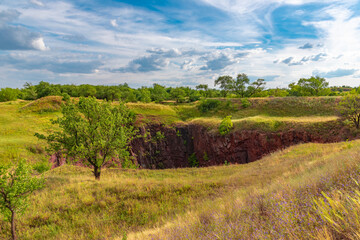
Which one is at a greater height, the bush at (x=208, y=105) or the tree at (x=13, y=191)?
the bush at (x=208, y=105)

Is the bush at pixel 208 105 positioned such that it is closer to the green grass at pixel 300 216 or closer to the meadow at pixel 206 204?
the meadow at pixel 206 204

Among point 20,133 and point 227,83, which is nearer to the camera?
point 20,133

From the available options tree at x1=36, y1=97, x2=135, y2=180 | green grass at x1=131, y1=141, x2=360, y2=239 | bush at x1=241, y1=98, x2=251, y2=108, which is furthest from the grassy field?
bush at x1=241, y1=98, x2=251, y2=108

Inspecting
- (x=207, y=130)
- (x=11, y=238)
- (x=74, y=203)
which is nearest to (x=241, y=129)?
(x=207, y=130)

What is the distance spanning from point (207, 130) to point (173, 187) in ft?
97.5

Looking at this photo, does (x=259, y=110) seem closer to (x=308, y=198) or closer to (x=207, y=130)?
(x=207, y=130)

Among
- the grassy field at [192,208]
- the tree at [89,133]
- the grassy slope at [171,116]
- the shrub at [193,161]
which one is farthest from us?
the shrub at [193,161]

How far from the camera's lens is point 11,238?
309 inches

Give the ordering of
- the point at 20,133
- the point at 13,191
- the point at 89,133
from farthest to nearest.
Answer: the point at 20,133 < the point at 89,133 < the point at 13,191

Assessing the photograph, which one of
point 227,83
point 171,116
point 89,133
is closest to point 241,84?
point 227,83

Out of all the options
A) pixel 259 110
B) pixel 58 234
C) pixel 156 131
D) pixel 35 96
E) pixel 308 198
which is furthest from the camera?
pixel 35 96

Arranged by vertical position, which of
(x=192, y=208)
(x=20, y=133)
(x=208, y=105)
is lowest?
(x=192, y=208)

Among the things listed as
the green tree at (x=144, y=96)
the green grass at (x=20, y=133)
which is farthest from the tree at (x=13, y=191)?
the green tree at (x=144, y=96)

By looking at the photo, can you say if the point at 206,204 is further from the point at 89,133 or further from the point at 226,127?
the point at 226,127
